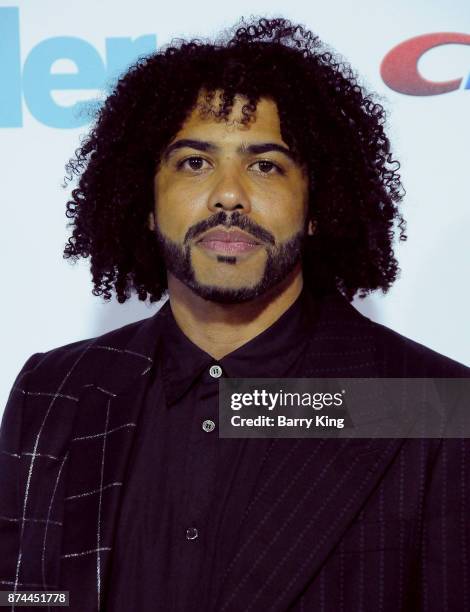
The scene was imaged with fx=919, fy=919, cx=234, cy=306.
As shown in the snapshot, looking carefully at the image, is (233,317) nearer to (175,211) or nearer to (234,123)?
(175,211)

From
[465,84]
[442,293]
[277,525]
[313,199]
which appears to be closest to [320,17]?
[465,84]

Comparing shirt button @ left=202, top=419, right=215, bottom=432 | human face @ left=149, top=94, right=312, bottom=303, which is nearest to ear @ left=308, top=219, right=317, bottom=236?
human face @ left=149, top=94, right=312, bottom=303

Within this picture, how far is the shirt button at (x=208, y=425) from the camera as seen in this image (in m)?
1.90

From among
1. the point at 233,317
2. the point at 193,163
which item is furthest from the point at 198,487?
the point at 193,163

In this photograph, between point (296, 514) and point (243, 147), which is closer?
point (296, 514)

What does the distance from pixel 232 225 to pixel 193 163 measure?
0.20 m

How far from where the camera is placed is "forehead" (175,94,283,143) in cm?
199

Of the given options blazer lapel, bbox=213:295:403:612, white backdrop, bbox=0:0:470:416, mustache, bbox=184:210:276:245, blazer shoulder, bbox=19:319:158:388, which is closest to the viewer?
blazer lapel, bbox=213:295:403:612

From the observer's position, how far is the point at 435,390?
1902 mm

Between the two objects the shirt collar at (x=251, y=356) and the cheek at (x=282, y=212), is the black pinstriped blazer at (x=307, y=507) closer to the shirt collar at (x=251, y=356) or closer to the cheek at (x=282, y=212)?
the shirt collar at (x=251, y=356)

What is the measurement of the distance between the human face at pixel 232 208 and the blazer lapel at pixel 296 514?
370 millimetres

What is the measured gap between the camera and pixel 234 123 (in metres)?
2.00

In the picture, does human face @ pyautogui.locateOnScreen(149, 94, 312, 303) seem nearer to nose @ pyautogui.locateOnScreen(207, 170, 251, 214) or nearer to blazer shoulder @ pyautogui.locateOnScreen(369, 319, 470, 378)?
nose @ pyautogui.locateOnScreen(207, 170, 251, 214)

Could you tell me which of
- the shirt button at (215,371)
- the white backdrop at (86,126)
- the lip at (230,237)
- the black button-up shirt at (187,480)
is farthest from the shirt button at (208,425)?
the white backdrop at (86,126)
